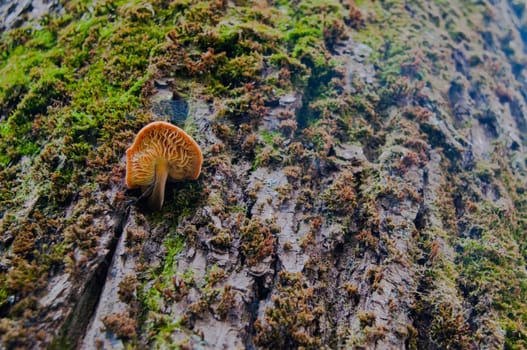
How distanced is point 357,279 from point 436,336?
1671 mm

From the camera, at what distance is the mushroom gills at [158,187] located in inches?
253

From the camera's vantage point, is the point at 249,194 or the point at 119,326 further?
the point at 249,194

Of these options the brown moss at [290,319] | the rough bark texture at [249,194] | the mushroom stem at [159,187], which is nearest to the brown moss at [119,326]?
the rough bark texture at [249,194]

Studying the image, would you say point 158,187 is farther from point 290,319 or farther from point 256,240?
point 290,319

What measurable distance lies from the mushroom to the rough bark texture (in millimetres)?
356

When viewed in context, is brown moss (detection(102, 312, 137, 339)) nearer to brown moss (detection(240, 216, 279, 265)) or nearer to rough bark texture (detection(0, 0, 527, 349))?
rough bark texture (detection(0, 0, 527, 349))

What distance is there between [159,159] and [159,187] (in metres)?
0.58

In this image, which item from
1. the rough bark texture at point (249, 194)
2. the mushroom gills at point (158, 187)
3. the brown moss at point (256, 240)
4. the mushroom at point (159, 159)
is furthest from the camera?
the brown moss at point (256, 240)

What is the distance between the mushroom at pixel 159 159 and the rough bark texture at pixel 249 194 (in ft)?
1.17

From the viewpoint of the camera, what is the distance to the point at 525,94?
1731 cm

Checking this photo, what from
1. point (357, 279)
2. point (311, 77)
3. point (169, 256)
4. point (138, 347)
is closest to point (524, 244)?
point (357, 279)

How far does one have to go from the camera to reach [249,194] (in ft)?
24.6

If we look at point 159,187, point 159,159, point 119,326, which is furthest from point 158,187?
point 119,326

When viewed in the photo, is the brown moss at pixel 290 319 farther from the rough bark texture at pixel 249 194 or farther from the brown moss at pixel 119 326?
the brown moss at pixel 119 326
